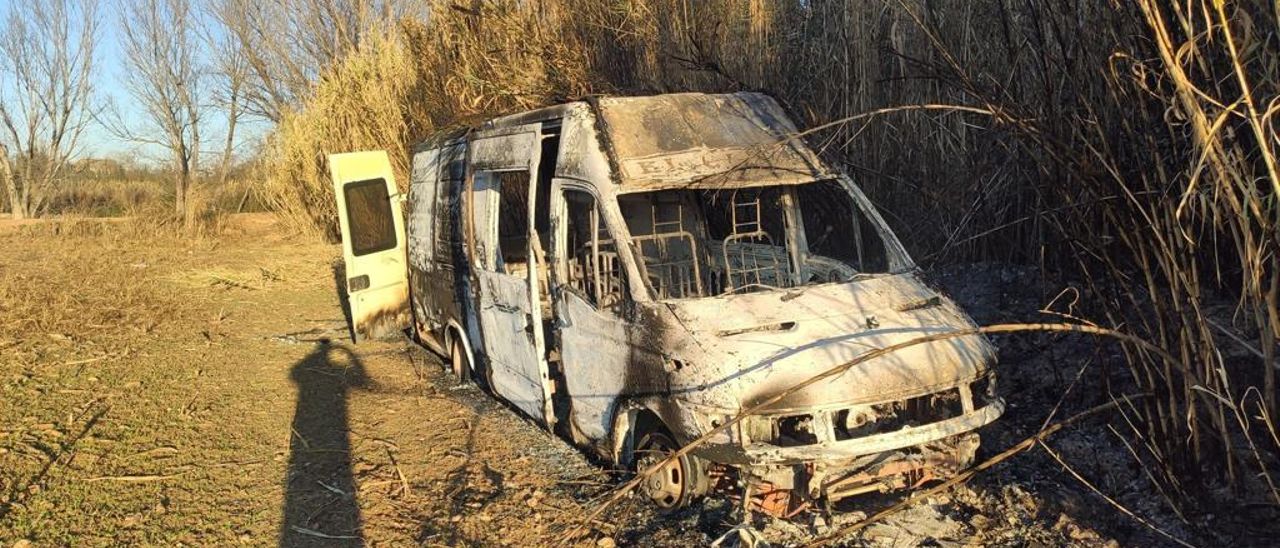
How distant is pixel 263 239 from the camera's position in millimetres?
18953

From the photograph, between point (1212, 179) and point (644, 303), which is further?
point (644, 303)

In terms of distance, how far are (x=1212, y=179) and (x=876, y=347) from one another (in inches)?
55.2

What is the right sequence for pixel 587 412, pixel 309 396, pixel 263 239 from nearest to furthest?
pixel 587 412 → pixel 309 396 → pixel 263 239

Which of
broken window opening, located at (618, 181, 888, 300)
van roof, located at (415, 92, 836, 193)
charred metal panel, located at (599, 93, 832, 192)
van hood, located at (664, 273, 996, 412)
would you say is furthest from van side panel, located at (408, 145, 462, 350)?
van hood, located at (664, 273, 996, 412)

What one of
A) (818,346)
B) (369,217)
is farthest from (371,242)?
(818,346)

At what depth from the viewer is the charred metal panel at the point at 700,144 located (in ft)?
15.8

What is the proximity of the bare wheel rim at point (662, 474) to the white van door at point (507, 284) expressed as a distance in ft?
3.29

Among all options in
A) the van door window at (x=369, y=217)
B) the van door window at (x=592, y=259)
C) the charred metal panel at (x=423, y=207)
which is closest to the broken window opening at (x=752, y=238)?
the van door window at (x=592, y=259)

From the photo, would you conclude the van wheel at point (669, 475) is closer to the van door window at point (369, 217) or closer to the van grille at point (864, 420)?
the van grille at point (864, 420)

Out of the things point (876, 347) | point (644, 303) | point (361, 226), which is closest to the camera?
point (876, 347)

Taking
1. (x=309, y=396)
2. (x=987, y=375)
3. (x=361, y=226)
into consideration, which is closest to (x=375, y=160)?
(x=361, y=226)

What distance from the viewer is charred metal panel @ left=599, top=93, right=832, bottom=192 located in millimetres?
4820

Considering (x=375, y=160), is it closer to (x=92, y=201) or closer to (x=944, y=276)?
(x=944, y=276)

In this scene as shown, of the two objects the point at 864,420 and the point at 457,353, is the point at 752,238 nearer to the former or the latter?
the point at 864,420
